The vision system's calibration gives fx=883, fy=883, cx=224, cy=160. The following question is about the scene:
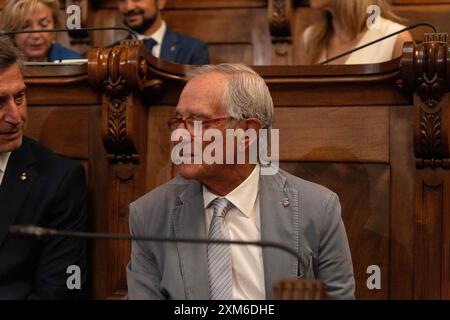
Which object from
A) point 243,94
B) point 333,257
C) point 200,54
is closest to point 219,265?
point 333,257

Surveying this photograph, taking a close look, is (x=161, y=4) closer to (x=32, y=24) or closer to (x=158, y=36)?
(x=158, y=36)

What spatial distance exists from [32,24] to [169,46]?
527mm

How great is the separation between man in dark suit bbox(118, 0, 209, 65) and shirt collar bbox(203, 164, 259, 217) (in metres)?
1.43

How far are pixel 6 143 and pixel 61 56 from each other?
110 cm

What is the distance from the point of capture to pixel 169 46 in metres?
3.45

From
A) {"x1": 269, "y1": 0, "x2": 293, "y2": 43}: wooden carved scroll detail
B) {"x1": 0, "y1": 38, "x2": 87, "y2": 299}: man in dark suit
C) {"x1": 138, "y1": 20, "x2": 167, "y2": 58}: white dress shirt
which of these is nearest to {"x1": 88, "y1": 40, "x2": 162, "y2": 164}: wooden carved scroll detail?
{"x1": 0, "y1": 38, "x2": 87, "y2": 299}: man in dark suit

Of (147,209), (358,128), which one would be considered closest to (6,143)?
(147,209)

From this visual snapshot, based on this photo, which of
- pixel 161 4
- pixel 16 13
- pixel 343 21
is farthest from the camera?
pixel 161 4

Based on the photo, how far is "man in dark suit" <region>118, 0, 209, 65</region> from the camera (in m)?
3.42

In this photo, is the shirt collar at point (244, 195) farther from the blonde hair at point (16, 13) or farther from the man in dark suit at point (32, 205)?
the blonde hair at point (16, 13)

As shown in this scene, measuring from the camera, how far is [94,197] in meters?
2.43
